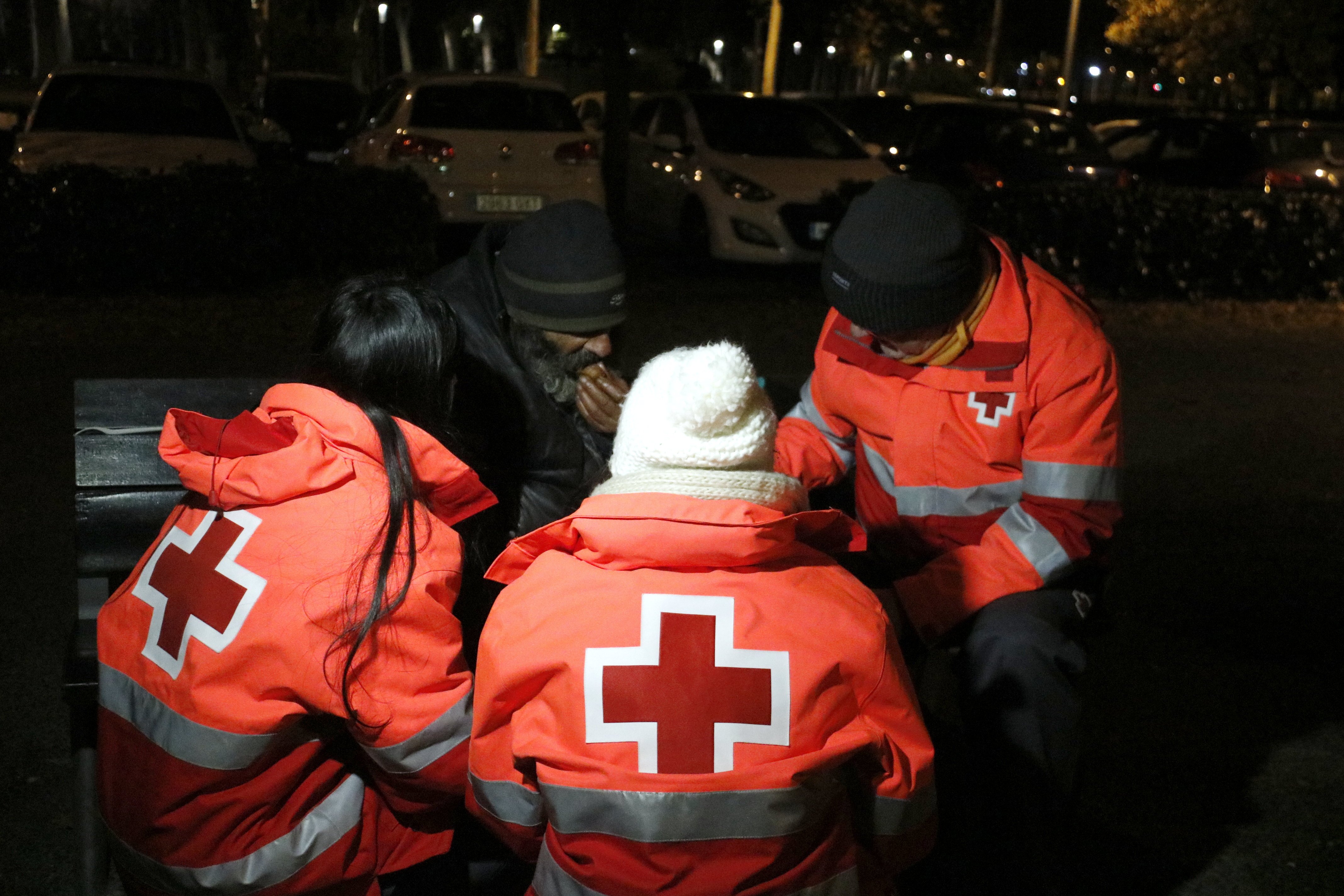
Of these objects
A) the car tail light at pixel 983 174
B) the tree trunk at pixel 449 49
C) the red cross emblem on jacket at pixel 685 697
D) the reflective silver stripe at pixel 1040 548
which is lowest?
the tree trunk at pixel 449 49

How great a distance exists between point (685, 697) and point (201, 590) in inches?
31.3

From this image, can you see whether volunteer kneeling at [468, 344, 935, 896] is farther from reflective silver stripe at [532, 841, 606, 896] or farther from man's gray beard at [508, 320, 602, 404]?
man's gray beard at [508, 320, 602, 404]

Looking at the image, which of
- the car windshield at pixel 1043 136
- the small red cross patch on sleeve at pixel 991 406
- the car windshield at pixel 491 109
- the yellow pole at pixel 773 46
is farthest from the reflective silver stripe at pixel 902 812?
the yellow pole at pixel 773 46

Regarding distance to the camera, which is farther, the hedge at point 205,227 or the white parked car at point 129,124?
the white parked car at point 129,124

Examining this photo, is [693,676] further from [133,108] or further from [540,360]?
[133,108]

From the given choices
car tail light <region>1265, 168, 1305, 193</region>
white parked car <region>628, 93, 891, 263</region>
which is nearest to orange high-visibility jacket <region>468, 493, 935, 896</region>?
white parked car <region>628, 93, 891, 263</region>

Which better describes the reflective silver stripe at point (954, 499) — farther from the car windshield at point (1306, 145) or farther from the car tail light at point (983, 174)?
the car windshield at point (1306, 145)

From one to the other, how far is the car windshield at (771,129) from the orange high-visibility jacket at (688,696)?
10617 mm

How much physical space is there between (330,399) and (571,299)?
3.62ft

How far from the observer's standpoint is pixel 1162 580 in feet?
17.3

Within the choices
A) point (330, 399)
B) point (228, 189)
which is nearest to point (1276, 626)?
point (330, 399)

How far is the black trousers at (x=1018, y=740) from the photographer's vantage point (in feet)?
9.10

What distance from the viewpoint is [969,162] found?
44.0ft

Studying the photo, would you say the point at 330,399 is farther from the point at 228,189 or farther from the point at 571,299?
the point at 228,189
